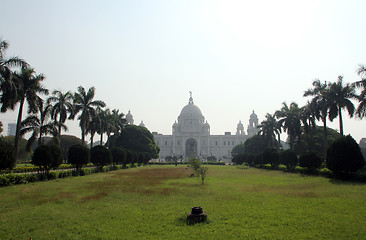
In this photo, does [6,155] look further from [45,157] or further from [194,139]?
[194,139]

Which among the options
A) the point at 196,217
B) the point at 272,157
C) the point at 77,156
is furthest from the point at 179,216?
the point at 272,157

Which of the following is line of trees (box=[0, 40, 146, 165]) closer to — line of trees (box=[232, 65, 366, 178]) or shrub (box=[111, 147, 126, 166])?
shrub (box=[111, 147, 126, 166])

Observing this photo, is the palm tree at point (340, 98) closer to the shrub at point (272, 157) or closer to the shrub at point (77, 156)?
the shrub at point (272, 157)

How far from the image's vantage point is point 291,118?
3853cm

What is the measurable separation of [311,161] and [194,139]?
90479mm

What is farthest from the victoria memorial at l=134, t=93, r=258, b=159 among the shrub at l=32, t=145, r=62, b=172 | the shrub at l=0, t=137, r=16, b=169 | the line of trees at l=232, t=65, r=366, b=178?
the shrub at l=0, t=137, r=16, b=169

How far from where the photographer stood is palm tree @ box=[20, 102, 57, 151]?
92.9 feet

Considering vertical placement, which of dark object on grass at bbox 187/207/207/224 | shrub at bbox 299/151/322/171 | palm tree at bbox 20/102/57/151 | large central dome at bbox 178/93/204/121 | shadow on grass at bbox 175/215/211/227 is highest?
large central dome at bbox 178/93/204/121

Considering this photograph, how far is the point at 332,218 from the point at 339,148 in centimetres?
1415

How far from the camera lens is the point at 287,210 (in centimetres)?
1007

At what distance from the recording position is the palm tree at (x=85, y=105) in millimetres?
34344

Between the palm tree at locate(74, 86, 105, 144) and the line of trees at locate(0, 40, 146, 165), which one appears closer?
the line of trees at locate(0, 40, 146, 165)

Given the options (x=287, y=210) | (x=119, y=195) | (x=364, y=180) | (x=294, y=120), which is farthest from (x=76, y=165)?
(x=294, y=120)

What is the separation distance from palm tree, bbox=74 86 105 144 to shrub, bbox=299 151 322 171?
79.5 feet
